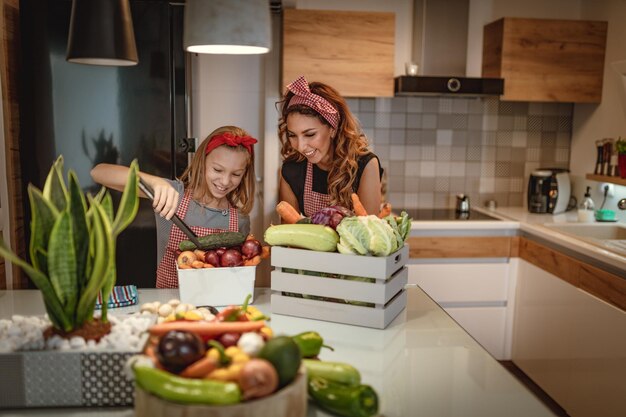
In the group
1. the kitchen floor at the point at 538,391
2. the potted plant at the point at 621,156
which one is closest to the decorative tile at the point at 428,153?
the potted plant at the point at 621,156

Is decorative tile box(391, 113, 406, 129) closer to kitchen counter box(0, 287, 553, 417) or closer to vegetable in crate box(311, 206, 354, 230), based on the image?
kitchen counter box(0, 287, 553, 417)

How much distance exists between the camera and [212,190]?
7.32 feet

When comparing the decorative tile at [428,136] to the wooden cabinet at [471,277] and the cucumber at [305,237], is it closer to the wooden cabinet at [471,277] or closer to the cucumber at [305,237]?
the wooden cabinet at [471,277]

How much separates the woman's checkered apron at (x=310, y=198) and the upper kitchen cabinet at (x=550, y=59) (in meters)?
1.63

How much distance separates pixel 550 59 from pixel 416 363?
2738 millimetres

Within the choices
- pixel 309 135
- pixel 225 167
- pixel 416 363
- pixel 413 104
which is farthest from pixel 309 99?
pixel 413 104

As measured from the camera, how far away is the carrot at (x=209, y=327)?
46.3 inches

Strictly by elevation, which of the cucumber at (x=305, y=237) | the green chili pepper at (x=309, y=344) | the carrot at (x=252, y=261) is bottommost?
the green chili pepper at (x=309, y=344)

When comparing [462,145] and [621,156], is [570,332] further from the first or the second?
[462,145]

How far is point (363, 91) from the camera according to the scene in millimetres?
3514

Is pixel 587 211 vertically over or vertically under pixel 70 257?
under

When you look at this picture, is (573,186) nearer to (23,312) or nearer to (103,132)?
(103,132)

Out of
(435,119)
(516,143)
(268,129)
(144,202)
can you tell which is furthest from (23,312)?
(516,143)

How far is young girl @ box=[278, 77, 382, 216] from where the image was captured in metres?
2.26
